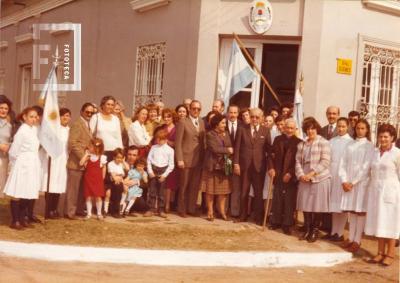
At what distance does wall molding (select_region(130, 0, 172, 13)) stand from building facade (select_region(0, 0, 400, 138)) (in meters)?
0.02

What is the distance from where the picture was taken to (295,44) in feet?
34.8

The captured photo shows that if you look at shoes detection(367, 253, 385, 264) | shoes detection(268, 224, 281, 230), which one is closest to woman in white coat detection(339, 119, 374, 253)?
shoes detection(367, 253, 385, 264)

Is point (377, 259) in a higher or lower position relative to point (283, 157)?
lower

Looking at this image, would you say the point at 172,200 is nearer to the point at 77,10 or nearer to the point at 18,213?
the point at 18,213

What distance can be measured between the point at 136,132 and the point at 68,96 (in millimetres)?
6291

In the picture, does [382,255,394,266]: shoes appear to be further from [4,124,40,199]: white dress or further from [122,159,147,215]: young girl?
[4,124,40,199]: white dress

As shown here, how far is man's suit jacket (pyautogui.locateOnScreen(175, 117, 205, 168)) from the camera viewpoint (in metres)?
8.55

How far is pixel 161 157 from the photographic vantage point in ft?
28.0

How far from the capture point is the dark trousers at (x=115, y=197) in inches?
328

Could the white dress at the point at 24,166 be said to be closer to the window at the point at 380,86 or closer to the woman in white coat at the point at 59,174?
the woman in white coat at the point at 59,174

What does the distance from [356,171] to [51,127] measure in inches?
157

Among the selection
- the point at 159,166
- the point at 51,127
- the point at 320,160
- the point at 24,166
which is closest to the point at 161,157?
the point at 159,166

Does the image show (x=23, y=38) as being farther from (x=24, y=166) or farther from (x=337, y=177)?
(x=337, y=177)

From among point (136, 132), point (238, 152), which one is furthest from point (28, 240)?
point (238, 152)
